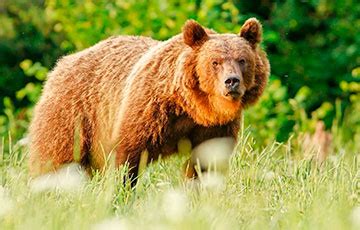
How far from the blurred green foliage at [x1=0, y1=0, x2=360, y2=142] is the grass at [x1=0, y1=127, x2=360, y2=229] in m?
4.38

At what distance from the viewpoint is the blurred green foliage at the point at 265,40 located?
36.0 ft

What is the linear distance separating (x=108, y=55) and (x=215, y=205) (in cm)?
254

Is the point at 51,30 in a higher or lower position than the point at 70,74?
lower

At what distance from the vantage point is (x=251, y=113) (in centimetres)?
1064

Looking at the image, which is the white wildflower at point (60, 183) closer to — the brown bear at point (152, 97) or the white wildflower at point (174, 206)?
the brown bear at point (152, 97)

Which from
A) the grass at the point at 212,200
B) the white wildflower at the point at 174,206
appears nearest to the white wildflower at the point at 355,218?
the grass at the point at 212,200

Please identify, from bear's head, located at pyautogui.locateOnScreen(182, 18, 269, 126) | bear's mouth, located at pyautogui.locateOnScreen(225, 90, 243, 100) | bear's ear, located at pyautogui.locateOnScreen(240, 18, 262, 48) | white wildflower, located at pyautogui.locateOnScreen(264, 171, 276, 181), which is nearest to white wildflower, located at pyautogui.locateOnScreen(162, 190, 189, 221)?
white wildflower, located at pyautogui.locateOnScreen(264, 171, 276, 181)

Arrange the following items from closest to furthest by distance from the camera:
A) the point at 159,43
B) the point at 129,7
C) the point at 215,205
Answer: the point at 215,205 → the point at 159,43 → the point at 129,7

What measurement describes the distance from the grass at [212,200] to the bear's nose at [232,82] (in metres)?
0.43

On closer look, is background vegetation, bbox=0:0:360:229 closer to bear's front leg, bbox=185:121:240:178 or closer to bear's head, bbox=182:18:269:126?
bear's front leg, bbox=185:121:240:178

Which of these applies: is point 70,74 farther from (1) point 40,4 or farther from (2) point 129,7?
(1) point 40,4

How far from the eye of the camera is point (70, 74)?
710cm

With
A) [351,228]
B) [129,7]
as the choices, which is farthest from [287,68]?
[351,228]

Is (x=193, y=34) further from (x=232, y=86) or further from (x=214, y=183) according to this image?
(x=214, y=183)
